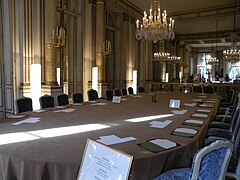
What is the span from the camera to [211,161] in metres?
1.41

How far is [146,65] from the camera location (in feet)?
40.6

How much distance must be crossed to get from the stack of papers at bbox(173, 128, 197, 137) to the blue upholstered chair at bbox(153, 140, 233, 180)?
0.74m

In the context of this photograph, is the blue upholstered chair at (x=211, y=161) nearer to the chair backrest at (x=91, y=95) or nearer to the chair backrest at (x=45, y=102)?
the chair backrest at (x=45, y=102)

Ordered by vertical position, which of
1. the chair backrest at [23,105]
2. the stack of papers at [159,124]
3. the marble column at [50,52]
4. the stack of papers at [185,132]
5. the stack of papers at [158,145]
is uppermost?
the marble column at [50,52]

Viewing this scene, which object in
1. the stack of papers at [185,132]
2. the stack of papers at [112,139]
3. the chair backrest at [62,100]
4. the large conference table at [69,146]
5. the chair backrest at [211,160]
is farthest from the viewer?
the chair backrest at [62,100]

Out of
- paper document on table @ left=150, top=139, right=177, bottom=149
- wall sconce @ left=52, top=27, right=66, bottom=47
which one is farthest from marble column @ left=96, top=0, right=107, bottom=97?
paper document on table @ left=150, top=139, right=177, bottom=149

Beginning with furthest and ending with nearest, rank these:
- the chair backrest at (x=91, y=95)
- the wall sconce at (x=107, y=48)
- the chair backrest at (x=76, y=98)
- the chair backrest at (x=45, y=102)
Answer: the wall sconce at (x=107, y=48) → the chair backrest at (x=91, y=95) → the chair backrest at (x=76, y=98) → the chair backrest at (x=45, y=102)

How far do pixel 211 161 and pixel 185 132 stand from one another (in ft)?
3.03

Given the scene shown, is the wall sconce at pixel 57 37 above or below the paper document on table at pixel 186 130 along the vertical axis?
above

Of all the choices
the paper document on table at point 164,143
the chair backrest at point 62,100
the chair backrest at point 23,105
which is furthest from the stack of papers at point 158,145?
the chair backrest at point 62,100

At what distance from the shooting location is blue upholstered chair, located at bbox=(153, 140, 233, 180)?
1370 millimetres

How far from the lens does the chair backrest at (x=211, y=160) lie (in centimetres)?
137

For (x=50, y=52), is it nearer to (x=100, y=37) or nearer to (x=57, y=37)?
(x=57, y=37)

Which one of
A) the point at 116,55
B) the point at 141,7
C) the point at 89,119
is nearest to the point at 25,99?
the point at 89,119
